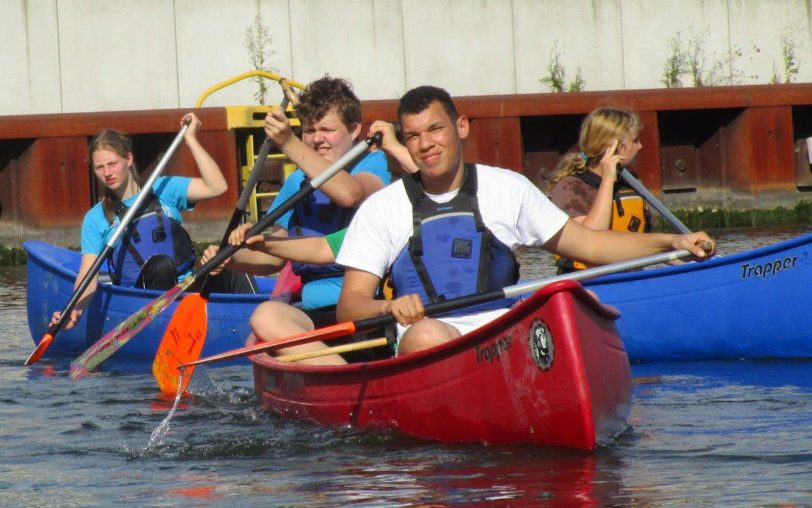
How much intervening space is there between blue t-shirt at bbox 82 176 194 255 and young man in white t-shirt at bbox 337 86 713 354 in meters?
2.86

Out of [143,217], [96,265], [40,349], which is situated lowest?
[40,349]

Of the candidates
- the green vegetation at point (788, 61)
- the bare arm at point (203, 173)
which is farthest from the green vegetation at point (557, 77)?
the bare arm at point (203, 173)

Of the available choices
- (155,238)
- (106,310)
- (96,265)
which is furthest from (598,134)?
(106,310)

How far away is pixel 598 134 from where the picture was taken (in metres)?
6.82

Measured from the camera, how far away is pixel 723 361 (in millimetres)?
6832

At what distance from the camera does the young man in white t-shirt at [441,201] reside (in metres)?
4.91

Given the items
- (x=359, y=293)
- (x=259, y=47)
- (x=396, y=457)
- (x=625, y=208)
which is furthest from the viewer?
(x=259, y=47)

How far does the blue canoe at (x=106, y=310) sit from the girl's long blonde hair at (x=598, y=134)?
1.62 metres

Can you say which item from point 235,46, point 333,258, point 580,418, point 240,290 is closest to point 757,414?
point 580,418

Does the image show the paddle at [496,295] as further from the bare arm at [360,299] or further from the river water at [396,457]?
the river water at [396,457]

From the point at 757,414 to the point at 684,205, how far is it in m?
8.62

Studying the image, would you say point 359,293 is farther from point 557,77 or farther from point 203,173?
point 557,77

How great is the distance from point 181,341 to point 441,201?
220 centimetres

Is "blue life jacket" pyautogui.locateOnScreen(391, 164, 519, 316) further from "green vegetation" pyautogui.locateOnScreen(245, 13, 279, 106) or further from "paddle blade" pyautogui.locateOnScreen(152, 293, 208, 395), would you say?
"green vegetation" pyautogui.locateOnScreen(245, 13, 279, 106)
